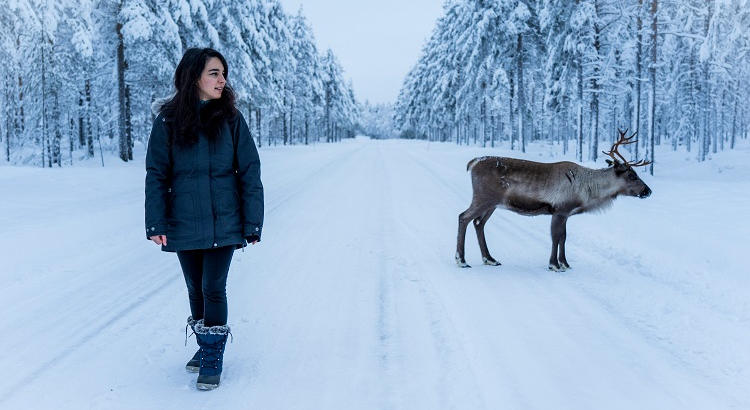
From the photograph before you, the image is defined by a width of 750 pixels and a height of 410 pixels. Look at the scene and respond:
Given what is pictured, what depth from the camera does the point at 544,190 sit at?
6.59m

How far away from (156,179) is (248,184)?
583 mm

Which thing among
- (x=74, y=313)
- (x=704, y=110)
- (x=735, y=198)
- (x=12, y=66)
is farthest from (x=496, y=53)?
(x=74, y=313)

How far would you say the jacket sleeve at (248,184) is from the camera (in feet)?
11.4

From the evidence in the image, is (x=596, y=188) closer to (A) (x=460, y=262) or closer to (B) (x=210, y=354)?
(A) (x=460, y=262)

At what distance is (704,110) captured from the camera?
3500 centimetres

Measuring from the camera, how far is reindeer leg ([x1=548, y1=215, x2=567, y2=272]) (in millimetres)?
6348

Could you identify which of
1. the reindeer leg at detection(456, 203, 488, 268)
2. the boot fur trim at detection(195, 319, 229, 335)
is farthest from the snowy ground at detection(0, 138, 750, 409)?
the boot fur trim at detection(195, 319, 229, 335)

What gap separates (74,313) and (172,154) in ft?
7.83

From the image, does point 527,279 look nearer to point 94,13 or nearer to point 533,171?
point 533,171

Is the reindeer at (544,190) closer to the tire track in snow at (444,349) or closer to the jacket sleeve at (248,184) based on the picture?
the tire track in snow at (444,349)

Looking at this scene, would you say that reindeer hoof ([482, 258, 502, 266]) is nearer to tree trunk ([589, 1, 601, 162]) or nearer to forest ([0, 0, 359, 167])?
forest ([0, 0, 359, 167])

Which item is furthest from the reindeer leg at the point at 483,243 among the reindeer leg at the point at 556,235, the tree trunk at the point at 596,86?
the tree trunk at the point at 596,86

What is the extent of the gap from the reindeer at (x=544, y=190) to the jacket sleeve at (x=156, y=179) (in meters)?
4.07

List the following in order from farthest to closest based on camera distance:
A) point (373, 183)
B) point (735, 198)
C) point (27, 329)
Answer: point (373, 183) → point (735, 198) → point (27, 329)
